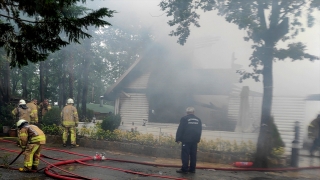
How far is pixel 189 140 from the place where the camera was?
728cm

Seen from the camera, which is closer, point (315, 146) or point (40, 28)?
point (40, 28)

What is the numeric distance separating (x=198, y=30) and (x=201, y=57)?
6.83 feet

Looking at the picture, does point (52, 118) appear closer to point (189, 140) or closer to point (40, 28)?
point (189, 140)

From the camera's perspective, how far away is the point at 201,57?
14.2m

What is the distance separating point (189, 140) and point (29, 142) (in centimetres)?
337

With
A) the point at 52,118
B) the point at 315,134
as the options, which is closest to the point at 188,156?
the point at 315,134

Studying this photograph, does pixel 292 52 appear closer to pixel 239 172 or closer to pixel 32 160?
pixel 239 172

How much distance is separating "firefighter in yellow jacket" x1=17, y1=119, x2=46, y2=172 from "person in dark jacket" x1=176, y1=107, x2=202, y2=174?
9.93 feet

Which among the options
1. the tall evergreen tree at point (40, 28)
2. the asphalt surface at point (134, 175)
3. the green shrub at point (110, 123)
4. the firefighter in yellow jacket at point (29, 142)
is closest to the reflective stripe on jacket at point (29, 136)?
the firefighter in yellow jacket at point (29, 142)

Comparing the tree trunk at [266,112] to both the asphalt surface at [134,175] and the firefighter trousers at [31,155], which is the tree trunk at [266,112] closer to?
the asphalt surface at [134,175]

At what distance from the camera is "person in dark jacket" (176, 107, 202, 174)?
23.8 ft

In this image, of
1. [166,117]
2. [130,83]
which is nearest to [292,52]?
[166,117]

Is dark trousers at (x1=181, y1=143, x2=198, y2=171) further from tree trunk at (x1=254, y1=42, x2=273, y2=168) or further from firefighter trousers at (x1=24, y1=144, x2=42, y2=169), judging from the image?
firefighter trousers at (x1=24, y1=144, x2=42, y2=169)

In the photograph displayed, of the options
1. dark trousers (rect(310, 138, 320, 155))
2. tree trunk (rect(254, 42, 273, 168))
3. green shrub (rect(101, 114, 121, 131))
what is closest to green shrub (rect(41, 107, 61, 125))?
green shrub (rect(101, 114, 121, 131))
